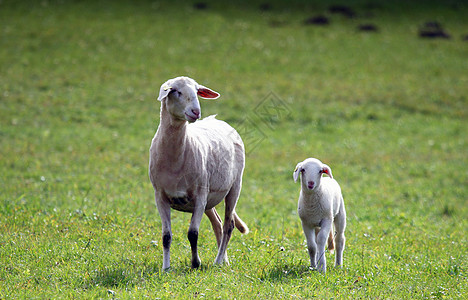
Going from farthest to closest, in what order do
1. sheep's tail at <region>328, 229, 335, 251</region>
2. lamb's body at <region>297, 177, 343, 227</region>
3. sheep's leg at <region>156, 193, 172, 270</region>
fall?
sheep's tail at <region>328, 229, 335, 251</region>
lamb's body at <region>297, 177, 343, 227</region>
sheep's leg at <region>156, 193, 172, 270</region>

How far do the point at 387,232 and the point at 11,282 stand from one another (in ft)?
22.7

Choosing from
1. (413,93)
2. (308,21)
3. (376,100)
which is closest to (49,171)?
(376,100)

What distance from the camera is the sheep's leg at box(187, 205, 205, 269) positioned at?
7246 millimetres

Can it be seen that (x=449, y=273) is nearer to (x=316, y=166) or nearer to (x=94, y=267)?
(x=316, y=166)

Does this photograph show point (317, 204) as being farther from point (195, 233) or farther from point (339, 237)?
point (195, 233)

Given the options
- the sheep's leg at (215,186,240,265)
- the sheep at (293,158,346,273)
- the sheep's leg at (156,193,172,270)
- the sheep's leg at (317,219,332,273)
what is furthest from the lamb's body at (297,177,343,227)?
the sheep's leg at (156,193,172,270)

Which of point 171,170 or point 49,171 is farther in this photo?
point 49,171

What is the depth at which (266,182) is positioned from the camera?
15.3 m

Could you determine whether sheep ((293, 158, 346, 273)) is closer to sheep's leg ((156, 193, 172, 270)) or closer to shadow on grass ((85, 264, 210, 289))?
shadow on grass ((85, 264, 210, 289))

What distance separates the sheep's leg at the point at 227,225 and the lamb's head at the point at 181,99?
6.02 ft

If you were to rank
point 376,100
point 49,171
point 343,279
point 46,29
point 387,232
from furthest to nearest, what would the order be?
point 46,29 → point 376,100 → point 49,171 → point 387,232 → point 343,279

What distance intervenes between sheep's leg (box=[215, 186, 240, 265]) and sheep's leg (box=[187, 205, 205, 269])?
0.47 meters

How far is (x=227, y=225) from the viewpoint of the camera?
8172mm

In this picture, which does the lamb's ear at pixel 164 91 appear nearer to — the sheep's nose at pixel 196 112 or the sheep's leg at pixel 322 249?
the sheep's nose at pixel 196 112
